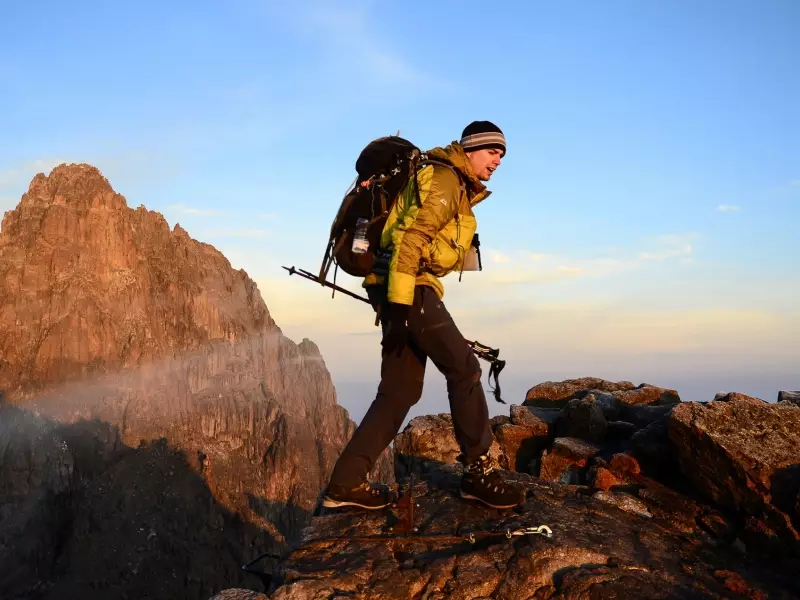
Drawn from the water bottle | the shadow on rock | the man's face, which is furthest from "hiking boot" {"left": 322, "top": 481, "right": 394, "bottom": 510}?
the shadow on rock

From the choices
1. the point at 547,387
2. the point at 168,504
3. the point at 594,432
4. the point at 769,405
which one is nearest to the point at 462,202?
the point at 769,405

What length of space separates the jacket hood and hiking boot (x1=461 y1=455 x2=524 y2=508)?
3.01 m

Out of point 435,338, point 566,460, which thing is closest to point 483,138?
point 435,338

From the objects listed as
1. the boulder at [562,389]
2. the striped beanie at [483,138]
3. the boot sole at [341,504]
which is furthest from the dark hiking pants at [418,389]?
the boulder at [562,389]

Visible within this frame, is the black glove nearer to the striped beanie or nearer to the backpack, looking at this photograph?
the backpack

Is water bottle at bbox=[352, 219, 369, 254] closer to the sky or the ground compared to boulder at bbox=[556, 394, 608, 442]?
closer to the sky

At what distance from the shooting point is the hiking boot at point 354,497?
7105 mm

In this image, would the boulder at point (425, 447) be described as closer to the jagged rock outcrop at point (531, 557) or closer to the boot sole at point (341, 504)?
the jagged rock outcrop at point (531, 557)

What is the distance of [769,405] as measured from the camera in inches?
360

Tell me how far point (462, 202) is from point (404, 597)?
400 centimetres

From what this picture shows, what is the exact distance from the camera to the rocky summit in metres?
5.68

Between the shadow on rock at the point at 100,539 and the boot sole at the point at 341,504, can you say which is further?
the shadow on rock at the point at 100,539

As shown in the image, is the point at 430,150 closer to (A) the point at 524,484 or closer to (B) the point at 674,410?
(A) the point at 524,484

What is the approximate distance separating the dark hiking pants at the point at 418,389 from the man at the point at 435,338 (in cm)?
1
